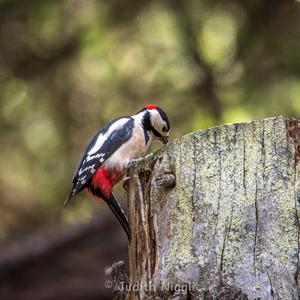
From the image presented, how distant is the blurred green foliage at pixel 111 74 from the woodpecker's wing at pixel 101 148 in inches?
34.1

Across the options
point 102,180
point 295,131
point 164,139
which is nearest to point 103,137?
point 102,180

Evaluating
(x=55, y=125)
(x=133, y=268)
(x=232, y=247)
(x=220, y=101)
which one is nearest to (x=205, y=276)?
(x=232, y=247)

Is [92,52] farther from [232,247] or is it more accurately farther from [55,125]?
[232,247]

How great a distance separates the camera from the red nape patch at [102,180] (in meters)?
3.82

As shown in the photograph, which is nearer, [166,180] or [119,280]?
[166,180]

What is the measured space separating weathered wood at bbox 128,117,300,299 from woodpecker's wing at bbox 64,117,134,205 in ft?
4.89

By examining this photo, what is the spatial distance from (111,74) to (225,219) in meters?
3.12

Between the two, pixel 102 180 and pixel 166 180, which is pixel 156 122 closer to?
pixel 102 180

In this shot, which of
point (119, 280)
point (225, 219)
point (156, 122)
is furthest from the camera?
point (156, 122)

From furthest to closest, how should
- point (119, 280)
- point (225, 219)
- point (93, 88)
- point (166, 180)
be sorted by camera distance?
point (93, 88)
point (119, 280)
point (166, 180)
point (225, 219)

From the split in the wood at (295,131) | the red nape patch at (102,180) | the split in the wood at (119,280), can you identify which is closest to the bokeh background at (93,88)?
the red nape patch at (102,180)

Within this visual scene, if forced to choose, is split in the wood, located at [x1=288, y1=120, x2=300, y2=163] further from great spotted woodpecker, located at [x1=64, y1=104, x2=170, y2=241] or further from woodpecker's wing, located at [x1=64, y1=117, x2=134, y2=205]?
woodpecker's wing, located at [x1=64, y1=117, x2=134, y2=205]

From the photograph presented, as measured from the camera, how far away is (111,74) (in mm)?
5180

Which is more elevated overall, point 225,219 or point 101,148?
point 101,148
